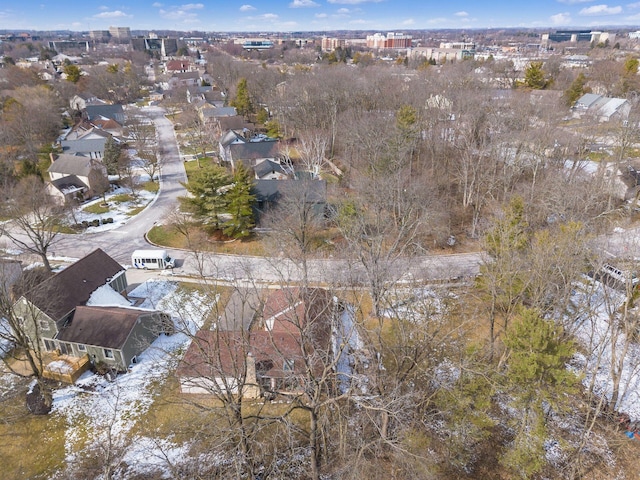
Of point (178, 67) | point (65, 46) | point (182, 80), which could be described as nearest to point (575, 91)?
point (182, 80)

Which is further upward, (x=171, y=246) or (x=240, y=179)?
(x=240, y=179)

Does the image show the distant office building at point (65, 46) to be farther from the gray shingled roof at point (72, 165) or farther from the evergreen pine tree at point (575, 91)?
the evergreen pine tree at point (575, 91)

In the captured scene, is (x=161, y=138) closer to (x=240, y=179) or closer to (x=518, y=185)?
(x=240, y=179)

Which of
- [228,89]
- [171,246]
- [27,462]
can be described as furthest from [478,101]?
[228,89]

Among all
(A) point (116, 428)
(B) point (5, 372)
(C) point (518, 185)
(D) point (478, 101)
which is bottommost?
(A) point (116, 428)

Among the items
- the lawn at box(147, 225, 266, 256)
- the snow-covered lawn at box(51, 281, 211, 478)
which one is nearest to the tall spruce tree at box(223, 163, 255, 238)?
the lawn at box(147, 225, 266, 256)

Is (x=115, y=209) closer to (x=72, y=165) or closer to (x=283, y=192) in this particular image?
(x=72, y=165)
